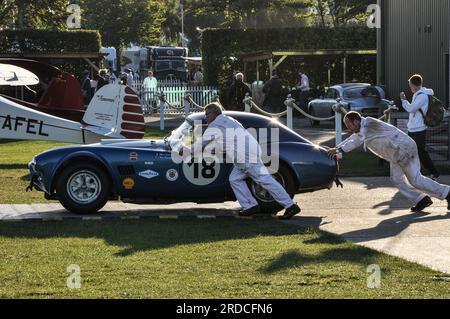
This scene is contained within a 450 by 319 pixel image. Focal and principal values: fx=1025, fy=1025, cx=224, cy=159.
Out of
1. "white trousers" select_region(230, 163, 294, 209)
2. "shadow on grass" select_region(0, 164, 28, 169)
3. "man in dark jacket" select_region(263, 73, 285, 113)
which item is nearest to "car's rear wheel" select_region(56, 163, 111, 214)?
"white trousers" select_region(230, 163, 294, 209)

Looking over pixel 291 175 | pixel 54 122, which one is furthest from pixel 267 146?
pixel 54 122

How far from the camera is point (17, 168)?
21391 millimetres

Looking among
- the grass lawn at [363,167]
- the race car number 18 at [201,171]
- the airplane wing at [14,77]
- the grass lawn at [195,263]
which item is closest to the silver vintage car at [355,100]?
the grass lawn at [363,167]

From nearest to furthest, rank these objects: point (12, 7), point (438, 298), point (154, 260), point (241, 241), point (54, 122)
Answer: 1. point (438, 298)
2. point (154, 260)
3. point (241, 241)
4. point (54, 122)
5. point (12, 7)

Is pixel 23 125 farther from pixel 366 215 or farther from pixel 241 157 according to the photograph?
pixel 366 215

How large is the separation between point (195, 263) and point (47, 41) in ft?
120

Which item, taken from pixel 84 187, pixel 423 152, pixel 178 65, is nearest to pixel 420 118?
pixel 423 152

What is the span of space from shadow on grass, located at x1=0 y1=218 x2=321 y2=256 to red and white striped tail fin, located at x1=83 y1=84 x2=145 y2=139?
8.04 m

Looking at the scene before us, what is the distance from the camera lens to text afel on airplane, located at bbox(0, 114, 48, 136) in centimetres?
2142

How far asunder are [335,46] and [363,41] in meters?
1.33

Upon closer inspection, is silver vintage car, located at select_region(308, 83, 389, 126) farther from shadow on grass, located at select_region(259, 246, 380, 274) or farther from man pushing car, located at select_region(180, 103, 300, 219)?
shadow on grass, located at select_region(259, 246, 380, 274)

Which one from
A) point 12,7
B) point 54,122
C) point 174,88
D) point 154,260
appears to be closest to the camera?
point 154,260

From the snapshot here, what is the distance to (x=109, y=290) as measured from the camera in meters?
8.84

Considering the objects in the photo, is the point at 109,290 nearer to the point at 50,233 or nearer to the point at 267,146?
the point at 50,233
